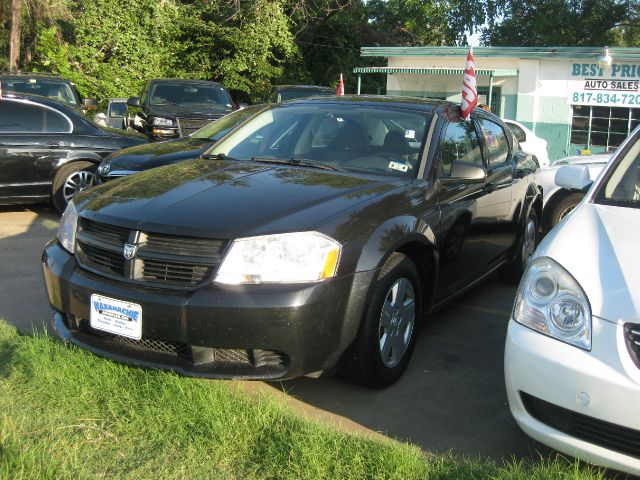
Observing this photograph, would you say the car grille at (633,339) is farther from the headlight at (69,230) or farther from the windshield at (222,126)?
the windshield at (222,126)

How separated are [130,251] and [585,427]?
224 cm

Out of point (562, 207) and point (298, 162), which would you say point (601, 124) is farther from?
point (298, 162)

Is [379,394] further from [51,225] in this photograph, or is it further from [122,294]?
[51,225]

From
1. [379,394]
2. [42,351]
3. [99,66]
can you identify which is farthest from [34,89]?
[379,394]

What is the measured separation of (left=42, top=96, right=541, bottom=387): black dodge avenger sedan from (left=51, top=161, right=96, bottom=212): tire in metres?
4.59

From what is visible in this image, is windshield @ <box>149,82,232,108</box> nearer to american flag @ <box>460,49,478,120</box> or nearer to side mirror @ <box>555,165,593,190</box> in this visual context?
american flag @ <box>460,49,478,120</box>

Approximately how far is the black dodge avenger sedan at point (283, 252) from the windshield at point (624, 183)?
93cm

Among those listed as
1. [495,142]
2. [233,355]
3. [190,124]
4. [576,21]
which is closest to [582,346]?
[233,355]

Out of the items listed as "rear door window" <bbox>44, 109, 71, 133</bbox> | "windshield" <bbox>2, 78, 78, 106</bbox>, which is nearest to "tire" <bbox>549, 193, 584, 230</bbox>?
"rear door window" <bbox>44, 109, 71, 133</bbox>

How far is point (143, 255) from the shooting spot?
3.49 m

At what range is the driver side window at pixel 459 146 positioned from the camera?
475 cm

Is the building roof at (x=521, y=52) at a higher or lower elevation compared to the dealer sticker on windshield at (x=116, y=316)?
higher

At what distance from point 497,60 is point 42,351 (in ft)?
61.3

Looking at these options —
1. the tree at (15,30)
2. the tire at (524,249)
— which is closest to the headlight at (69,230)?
the tire at (524,249)
